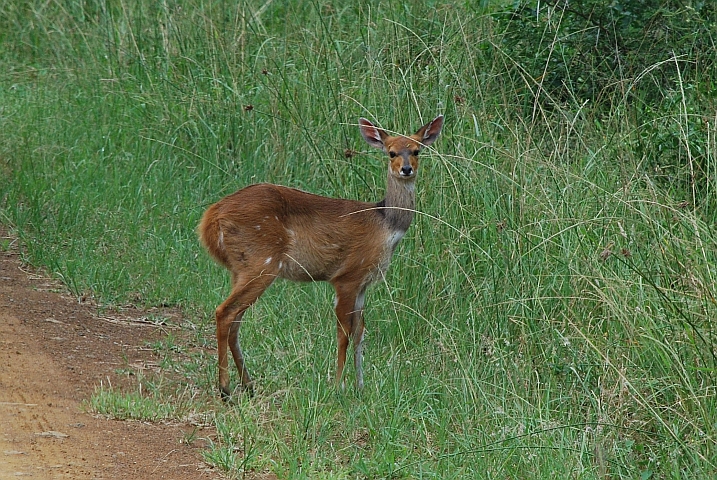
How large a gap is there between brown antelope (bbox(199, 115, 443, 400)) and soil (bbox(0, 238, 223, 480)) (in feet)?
2.25

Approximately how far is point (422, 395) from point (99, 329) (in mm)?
2198

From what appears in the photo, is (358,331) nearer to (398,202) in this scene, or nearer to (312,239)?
(312,239)

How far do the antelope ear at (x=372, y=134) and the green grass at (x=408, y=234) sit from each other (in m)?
0.28

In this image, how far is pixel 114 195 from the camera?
806cm

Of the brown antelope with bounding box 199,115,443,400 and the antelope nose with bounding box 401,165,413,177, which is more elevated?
the antelope nose with bounding box 401,165,413,177

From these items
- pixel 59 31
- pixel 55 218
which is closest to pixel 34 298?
pixel 55 218

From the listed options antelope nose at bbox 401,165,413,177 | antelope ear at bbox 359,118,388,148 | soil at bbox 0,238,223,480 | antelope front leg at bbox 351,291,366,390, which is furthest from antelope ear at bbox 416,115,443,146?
soil at bbox 0,238,223,480

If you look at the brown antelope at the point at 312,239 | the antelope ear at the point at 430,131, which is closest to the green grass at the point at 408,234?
the antelope ear at the point at 430,131

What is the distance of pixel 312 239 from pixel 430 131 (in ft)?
3.18

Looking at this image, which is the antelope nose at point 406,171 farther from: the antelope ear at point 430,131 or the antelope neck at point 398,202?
the antelope ear at point 430,131

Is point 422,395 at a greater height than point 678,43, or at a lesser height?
lesser

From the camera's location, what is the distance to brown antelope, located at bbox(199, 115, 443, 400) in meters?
5.64

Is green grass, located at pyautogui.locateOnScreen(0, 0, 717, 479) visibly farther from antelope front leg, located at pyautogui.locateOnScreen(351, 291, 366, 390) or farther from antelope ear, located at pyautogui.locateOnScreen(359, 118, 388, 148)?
antelope ear, located at pyautogui.locateOnScreen(359, 118, 388, 148)

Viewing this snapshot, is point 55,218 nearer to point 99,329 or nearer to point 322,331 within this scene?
point 99,329
